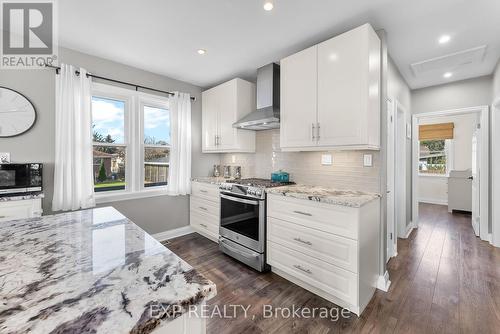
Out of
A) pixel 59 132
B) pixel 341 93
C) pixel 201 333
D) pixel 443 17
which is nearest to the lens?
pixel 201 333

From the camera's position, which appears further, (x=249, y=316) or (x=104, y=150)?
(x=104, y=150)

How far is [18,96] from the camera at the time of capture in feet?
7.27

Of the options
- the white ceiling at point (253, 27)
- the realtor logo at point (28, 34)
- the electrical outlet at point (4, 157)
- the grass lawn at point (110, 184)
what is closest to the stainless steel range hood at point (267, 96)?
the white ceiling at point (253, 27)

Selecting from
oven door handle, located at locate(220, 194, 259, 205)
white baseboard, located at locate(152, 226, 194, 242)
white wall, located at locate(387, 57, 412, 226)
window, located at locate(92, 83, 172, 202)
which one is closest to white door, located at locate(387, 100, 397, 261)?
white wall, located at locate(387, 57, 412, 226)

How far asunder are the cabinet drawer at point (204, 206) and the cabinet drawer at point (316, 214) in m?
1.02

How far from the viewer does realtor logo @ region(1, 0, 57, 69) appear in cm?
186

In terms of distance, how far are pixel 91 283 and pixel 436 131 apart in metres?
7.63

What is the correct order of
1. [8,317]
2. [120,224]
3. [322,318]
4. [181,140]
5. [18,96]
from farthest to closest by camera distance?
[181,140] → [18,96] → [322,318] → [120,224] → [8,317]

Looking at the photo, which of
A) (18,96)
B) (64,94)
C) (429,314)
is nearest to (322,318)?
(429,314)

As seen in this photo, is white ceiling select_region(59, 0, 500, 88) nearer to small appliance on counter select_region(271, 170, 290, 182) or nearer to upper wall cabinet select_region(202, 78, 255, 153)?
upper wall cabinet select_region(202, 78, 255, 153)

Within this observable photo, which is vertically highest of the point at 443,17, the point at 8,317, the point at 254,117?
the point at 443,17

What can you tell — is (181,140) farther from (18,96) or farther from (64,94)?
(18,96)

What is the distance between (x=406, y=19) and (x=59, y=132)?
11.8ft

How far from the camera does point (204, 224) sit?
3328 millimetres
